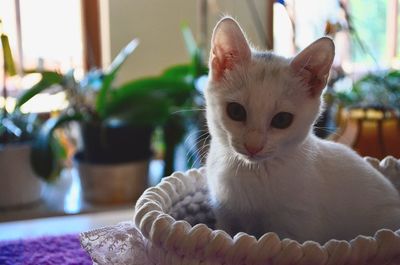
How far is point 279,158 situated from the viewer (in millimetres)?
642

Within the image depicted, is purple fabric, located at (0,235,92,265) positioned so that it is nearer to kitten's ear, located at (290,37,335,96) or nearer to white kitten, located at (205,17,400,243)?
white kitten, located at (205,17,400,243)

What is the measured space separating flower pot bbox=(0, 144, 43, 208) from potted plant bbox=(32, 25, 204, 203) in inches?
1.3

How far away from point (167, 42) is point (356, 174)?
1092mm

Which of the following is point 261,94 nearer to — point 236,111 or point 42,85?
point 236,111

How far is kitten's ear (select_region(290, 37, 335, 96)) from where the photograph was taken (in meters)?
0.60

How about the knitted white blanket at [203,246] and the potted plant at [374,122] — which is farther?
the potted plant at [374,122]

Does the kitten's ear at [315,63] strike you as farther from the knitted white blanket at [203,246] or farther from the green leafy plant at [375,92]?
the green leafy plant at [375,92]

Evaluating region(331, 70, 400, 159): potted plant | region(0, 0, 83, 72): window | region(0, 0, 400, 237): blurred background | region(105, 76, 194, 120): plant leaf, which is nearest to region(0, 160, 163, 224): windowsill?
region(0, 0, 400, 237): blurred background

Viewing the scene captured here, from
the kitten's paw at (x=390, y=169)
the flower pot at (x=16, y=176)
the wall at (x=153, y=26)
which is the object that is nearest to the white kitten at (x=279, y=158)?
the kitten's paw at (x=390, y=169)

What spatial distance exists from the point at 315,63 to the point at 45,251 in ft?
1.72

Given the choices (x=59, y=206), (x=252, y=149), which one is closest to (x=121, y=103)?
(x=59, y=206)

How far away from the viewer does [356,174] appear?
0.69m

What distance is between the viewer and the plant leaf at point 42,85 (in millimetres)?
1188

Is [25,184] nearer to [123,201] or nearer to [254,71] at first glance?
[123,201]
